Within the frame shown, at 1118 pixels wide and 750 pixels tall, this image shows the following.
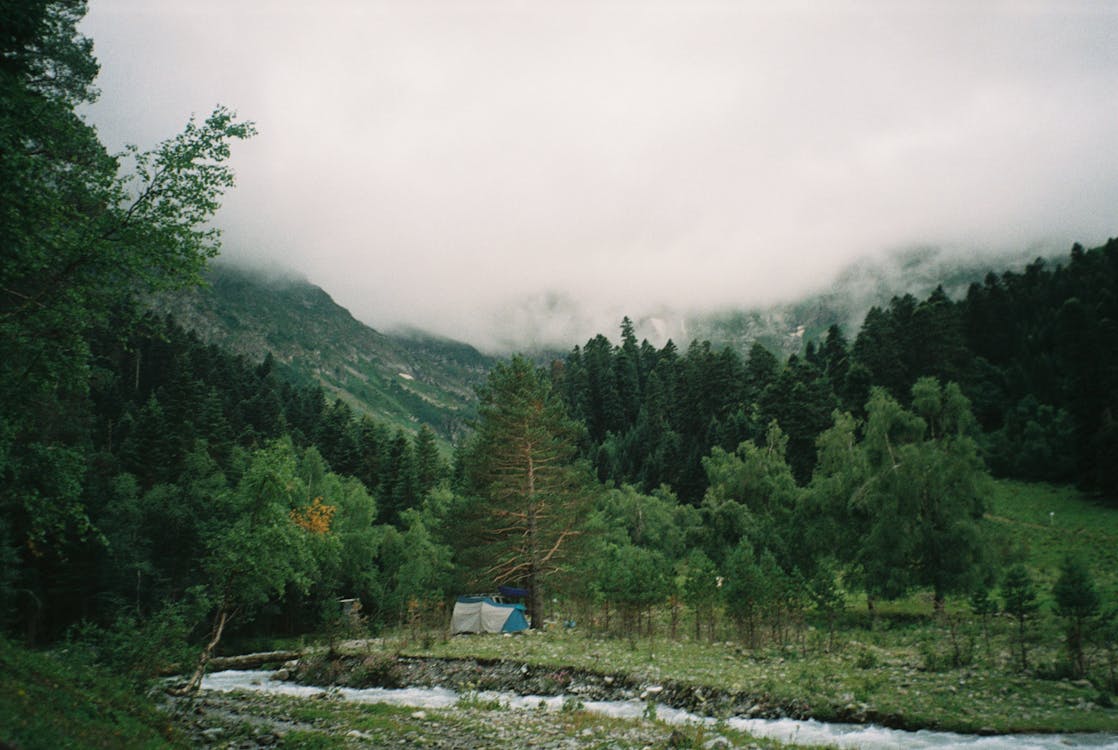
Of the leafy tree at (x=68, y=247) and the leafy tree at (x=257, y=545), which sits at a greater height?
the leafy tree at (x=68, y=247)

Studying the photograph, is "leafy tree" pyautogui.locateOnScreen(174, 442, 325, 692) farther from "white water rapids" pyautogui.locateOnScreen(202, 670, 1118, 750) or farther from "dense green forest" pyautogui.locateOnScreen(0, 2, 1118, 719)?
"white water rapids" pyautogui.locateOnScreen(202, 670, 1118, 750)

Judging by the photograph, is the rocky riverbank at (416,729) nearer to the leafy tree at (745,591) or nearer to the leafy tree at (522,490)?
the leafy tree at (745,591)

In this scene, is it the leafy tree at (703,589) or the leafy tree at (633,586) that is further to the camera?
the leafy tree at (633,586)

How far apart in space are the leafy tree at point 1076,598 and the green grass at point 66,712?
23407mm

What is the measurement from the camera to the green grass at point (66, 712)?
7.82 metres

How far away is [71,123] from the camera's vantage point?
13219 mm

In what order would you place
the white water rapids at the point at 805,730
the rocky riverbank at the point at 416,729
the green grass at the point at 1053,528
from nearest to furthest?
1. the white water rapids at the point at 805,730
2. the rocky riverbank at the point at 416,729
3. the green grass at the point at 1053,528

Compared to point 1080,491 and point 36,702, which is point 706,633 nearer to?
point 36,702

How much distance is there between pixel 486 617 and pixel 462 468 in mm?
10624

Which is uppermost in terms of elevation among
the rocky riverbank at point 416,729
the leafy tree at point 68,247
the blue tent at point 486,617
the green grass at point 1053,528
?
the leafy tree at point 68,247

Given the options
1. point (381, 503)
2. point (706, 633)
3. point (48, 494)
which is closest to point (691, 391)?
point (381, 503)

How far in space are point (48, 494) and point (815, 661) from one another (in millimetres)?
25725

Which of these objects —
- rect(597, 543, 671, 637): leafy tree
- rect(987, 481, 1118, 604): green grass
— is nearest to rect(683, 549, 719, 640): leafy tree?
rect(597, 543, 671, 637): leafy tree

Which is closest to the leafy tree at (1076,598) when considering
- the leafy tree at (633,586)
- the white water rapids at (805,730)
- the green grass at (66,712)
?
the white water rapids at (805,730)
